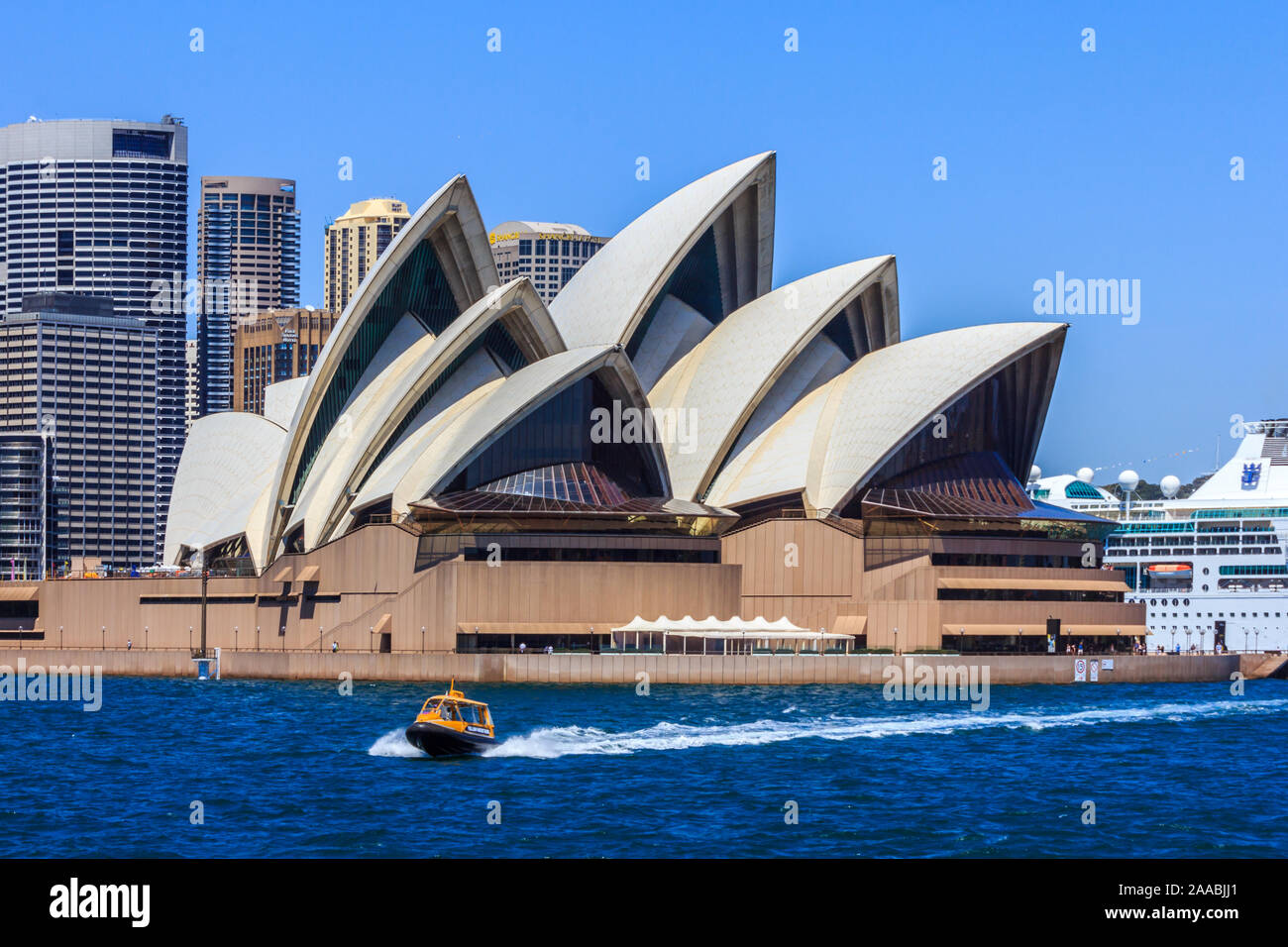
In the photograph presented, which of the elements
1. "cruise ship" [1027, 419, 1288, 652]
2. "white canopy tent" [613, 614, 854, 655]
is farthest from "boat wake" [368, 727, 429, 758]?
"cruise ship" [1027, 419, 1288, 652]

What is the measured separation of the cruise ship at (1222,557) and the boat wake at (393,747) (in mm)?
53164

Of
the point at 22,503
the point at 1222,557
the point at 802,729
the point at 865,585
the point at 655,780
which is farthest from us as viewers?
the point at 22,503

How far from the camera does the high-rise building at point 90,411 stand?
149250 mm

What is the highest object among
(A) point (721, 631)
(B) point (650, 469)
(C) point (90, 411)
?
(C) point (90, 411)

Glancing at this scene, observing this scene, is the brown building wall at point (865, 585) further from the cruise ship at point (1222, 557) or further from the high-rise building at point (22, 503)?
the high-rise building at point (22, 503)

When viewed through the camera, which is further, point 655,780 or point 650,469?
point 650,469

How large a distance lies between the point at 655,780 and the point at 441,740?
5.64 metres

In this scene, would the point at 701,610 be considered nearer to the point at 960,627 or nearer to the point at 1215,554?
the point at 960,627

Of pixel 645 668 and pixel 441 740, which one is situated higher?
pixel 645 668

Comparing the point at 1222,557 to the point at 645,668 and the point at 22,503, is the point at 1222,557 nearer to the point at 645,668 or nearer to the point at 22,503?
the point at 645,668

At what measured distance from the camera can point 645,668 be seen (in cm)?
6019

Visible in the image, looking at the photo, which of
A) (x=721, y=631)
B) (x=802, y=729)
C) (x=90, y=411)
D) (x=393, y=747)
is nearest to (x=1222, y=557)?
(x=721, y=631)

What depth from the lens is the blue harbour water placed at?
2564cm

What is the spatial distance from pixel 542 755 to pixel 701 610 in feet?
100.0
